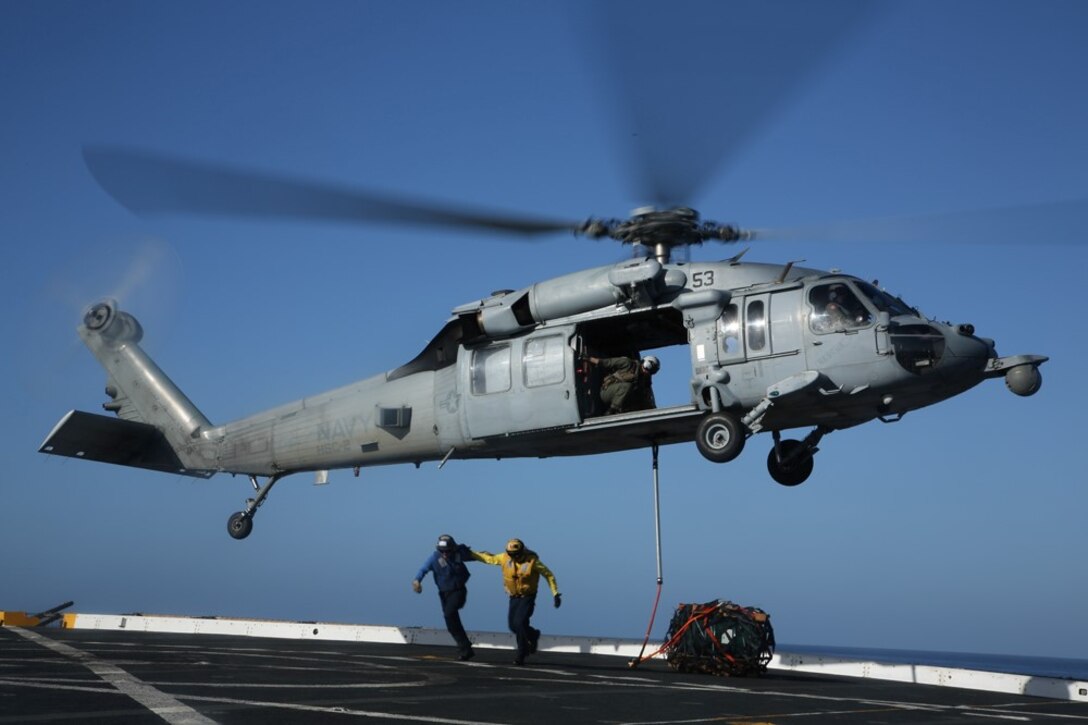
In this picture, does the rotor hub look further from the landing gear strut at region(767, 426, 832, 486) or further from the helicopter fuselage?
the landing gear strut at region(767, 426, 832, 486)

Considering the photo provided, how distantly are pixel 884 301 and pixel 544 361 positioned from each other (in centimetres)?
519

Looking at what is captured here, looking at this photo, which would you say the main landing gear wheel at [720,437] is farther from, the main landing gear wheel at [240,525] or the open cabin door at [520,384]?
the main landing gear wheel at [240,525]

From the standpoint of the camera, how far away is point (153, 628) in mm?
23109

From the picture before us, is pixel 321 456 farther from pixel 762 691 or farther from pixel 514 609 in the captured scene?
pixel 762 691

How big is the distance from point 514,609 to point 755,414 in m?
4.45

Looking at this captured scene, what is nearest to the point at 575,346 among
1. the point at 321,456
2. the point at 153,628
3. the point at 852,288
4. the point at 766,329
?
the point at 766,329

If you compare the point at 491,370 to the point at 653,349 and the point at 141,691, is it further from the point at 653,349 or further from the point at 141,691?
the point at 141,691

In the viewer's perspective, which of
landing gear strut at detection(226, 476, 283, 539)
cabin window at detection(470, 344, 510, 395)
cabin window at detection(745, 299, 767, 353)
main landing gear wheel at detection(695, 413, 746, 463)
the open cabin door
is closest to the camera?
main landing gear wheel at detection(695, 413, 746, 463)

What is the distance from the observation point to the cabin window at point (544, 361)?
17594 millimetres

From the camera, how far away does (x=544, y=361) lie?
17.7m

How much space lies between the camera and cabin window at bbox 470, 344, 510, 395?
1814 centimetres

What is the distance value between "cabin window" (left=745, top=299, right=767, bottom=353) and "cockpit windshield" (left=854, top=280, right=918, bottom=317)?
4.63ft

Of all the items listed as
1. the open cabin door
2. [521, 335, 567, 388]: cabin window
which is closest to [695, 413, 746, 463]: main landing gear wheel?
the open cabin door

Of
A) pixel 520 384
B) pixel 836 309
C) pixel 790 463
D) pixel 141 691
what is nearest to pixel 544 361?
pixel 520 384
